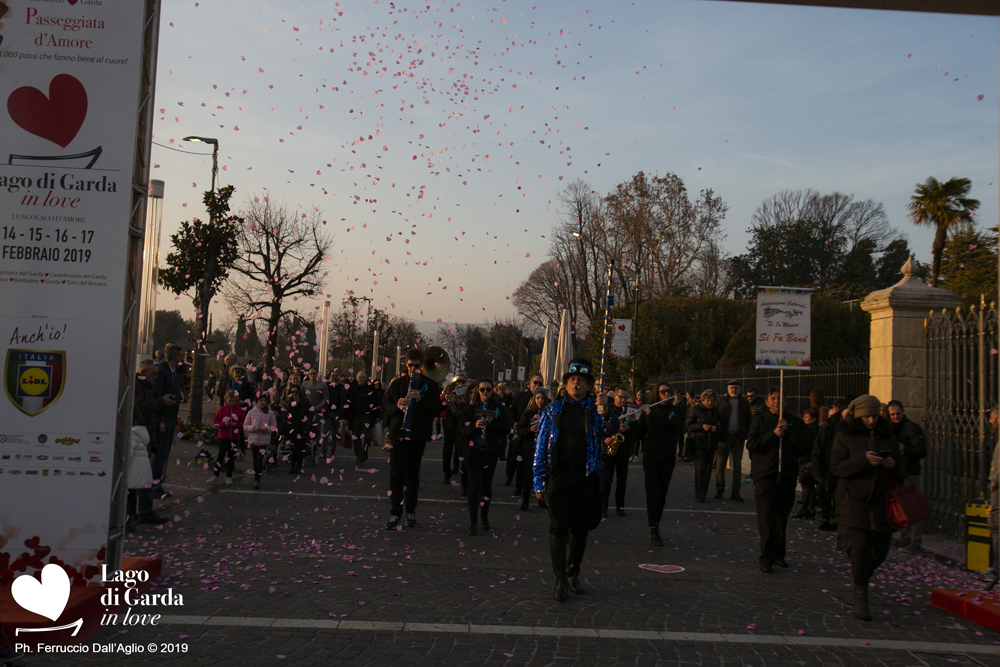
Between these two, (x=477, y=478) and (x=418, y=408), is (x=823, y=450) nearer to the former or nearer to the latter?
(x=477, y=478)

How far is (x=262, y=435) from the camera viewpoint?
13500 millimetres

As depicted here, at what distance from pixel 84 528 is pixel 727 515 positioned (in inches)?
368

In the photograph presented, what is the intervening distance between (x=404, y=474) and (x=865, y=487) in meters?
5.52

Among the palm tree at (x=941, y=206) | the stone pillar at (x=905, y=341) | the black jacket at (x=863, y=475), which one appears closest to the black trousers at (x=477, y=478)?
the black jacket at (x=863, y=475)

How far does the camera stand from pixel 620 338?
96.8ft

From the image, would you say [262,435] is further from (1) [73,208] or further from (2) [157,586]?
(1) [73,208]

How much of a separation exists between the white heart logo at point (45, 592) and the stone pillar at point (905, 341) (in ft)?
33.8

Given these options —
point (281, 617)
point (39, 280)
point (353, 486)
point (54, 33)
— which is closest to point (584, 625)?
point (281, 617)

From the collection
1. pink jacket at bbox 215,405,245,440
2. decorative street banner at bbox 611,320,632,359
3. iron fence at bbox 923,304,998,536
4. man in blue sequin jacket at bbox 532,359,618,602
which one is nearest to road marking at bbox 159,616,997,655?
man in blue sequin jacket at bbox 532,359,618,602

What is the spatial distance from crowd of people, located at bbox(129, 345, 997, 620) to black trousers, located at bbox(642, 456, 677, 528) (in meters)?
0.02

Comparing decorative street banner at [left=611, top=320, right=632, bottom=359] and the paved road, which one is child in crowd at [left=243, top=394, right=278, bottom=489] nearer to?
the paved road

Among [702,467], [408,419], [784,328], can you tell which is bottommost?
[702,467]

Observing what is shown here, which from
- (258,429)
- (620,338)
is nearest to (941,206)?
(620,338)

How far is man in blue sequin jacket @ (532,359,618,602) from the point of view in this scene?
7035mm
